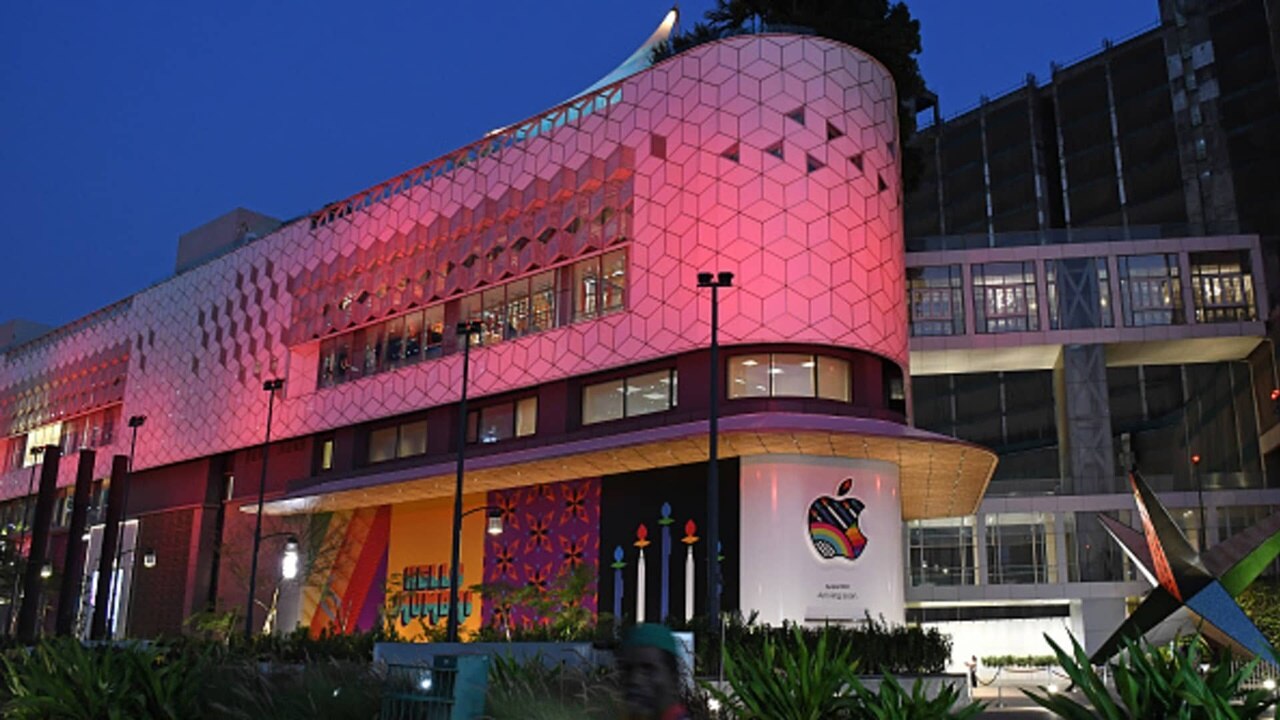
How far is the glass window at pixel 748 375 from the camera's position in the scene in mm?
33156

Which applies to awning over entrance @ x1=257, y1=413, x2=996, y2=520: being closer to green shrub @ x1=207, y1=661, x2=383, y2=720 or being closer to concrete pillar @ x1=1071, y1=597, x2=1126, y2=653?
concrete pillar @ x1=1071, y1=597, x2=1126, y2=653

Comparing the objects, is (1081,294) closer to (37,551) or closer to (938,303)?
(938,303)

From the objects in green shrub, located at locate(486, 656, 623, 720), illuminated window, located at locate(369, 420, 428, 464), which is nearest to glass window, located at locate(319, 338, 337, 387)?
illuminated window, located at locate(369, 420, 428, 464)

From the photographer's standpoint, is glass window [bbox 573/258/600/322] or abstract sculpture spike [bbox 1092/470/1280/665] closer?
abstract sculpture spike [bbox 1092/470/1280/665]

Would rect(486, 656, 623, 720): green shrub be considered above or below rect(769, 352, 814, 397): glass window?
below

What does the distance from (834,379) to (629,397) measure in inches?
259

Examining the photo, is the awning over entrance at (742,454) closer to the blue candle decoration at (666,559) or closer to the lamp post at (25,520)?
the blue candle decoration at (666,559)

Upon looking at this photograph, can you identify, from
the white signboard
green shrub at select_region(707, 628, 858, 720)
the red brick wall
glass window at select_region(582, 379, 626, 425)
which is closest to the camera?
green shrub at select_region(707, 628, 858, 720)

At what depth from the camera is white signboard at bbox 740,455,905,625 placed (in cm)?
3138

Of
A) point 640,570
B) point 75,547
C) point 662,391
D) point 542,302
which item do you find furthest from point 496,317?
point 75,547

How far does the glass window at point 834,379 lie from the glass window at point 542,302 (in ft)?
32.2

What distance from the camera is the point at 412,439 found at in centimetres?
4319

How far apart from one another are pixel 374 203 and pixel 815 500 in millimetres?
24391

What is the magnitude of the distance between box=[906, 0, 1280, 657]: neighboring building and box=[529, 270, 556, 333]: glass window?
20.5 metres
